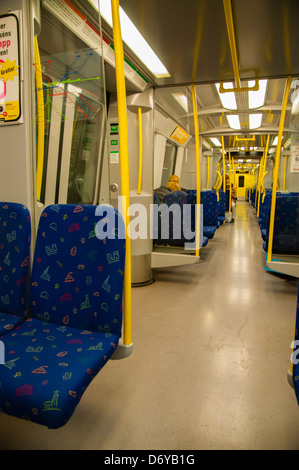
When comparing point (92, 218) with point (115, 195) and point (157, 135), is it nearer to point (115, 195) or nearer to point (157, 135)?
point (115, 195)

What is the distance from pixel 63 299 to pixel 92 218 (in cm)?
44

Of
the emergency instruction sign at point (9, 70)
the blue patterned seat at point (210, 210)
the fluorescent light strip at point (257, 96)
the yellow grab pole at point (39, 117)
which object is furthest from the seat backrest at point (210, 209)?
the emergency instruction sign at point (9, 70)

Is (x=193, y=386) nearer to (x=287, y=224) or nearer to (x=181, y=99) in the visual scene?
(x=287, y=224)

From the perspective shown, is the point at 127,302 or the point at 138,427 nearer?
the point at 127,302

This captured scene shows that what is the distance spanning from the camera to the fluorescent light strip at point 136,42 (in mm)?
2225

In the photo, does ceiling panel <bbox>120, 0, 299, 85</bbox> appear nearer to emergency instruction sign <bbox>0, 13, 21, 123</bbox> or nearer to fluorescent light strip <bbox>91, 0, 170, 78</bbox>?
fluorescent light strip <bbox>91, 0, 170, 78</bbox>

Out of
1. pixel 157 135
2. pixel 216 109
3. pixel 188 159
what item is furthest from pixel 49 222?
pixel 188 159

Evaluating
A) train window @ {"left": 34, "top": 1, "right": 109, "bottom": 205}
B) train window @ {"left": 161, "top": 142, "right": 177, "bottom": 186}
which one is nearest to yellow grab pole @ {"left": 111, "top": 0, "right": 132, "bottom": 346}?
train window @ {"left": 34, "top": 1, "right": 109, "bottom": 205}

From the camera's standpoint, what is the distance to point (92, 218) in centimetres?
149

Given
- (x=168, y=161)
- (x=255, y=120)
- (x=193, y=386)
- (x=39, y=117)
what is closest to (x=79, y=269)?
(x=39, y=117)

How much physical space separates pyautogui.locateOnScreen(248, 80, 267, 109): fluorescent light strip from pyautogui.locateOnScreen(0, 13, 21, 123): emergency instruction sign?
3374 millimetres

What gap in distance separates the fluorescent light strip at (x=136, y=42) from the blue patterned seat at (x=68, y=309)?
166 centimetres

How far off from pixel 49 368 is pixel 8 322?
0.48 meters

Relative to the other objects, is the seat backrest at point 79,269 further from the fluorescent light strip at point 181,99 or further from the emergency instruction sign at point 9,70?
the fluorescent light strip at point 181,99
